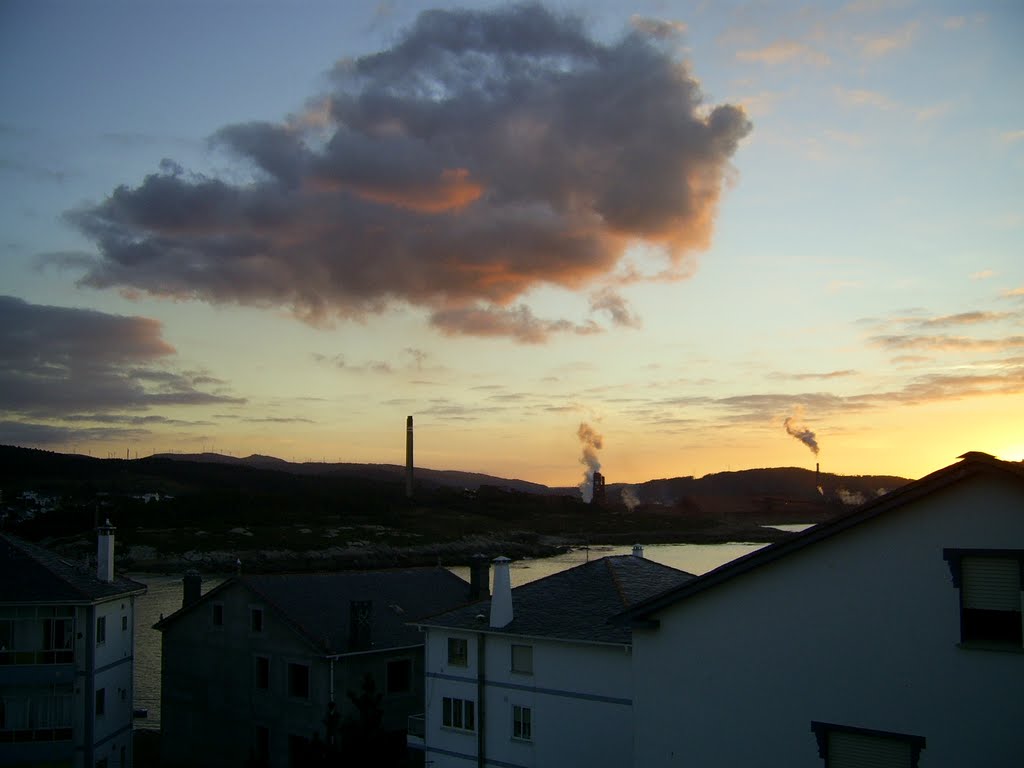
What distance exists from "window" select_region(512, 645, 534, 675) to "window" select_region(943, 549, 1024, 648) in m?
11.6

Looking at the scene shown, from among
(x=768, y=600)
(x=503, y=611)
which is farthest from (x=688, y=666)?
(x=503, y=611)

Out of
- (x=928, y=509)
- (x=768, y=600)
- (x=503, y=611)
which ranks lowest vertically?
(x=503, y=611)

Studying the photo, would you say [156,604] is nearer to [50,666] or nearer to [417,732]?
[50,666]

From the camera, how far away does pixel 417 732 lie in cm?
2345

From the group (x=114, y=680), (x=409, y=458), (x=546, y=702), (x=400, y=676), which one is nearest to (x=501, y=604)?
(x=546, y=702)

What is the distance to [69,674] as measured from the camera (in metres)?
24.9

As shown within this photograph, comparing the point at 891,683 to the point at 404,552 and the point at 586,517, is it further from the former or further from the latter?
the point at 586,517

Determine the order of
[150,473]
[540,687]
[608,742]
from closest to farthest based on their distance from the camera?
[608,742] → [540,687] → [150,473]

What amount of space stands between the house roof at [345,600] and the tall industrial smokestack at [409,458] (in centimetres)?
14124

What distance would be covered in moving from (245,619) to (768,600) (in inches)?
784

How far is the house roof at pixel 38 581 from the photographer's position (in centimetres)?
2473

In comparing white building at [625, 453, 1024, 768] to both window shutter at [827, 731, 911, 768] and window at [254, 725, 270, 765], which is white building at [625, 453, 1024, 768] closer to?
window shutter at [827, 731, 911, 768]

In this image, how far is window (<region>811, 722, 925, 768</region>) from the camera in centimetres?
1074

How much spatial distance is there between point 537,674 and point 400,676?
24.0 feet
